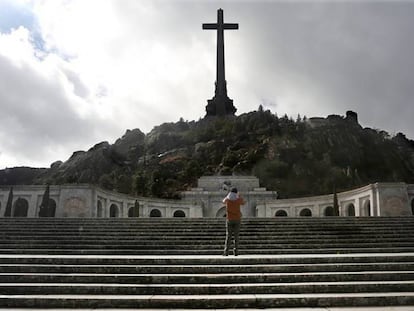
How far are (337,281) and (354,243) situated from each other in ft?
19.2

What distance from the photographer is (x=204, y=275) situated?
8367mm

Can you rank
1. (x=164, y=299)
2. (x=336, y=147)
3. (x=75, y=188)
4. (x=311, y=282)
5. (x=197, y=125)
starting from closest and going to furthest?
1. (x=164, y=299)
2. (x=311, y=282)
3. (x=75, y=188)
4. (x=336, y=147)
5. (x=197, y=125)

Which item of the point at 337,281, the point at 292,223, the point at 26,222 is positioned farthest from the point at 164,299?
the point at 26,222

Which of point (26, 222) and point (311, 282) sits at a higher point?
point (26, 222)

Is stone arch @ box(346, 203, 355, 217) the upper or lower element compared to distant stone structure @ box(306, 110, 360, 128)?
lower

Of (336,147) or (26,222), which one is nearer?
(26,222)

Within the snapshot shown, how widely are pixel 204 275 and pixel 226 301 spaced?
4.36 feet

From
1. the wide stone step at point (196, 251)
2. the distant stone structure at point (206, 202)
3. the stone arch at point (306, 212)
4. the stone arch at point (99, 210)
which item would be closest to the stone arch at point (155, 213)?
the distant stone structure at point (206, 202)

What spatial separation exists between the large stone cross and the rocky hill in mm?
1892

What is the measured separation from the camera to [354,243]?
13633mm

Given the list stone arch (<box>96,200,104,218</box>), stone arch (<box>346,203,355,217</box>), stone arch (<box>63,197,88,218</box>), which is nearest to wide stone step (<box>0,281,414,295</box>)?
stone arch (<box>63,197,88,218</box>)

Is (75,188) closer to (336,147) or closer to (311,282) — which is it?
(311,282)

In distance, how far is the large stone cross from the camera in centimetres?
6150

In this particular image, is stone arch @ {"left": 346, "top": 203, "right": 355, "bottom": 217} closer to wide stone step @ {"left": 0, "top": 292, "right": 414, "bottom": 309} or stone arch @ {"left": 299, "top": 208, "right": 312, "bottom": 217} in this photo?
stone arch @ {"left": 299, "top": 208, "right": 312, "bottom": 217}
